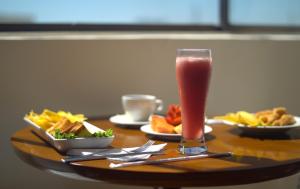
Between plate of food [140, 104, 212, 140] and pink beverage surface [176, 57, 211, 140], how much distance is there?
12 centimetres

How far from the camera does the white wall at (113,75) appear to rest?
1.74 metres

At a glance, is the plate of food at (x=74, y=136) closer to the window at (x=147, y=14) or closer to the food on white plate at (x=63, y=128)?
the food on white plate at (x=63, y=128)

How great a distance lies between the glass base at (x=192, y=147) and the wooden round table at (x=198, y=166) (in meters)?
0.03

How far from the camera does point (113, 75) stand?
1871 millimetres

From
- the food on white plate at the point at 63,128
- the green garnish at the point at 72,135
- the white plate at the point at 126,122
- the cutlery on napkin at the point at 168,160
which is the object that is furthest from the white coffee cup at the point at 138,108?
the cutlery on napkin at the point at 168,160

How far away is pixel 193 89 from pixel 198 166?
230 millimetres

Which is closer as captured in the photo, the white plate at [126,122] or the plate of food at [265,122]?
the plate of food at [265,122]

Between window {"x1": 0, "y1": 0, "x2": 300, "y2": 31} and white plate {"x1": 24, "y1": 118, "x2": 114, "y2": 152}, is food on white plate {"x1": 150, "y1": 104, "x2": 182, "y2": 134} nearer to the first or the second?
white plate {"x1": 24, "y1": 118, "x2": 114, "y2": 152}

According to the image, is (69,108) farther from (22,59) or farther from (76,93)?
(22,59)

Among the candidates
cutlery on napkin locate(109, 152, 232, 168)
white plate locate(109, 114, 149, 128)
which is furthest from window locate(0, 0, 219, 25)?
cutlery on napkin locate(109, 152, 232, 168)

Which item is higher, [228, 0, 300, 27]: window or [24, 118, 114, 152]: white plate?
[228, 0, 300, 27]: window

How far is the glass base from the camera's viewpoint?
3.37 feet

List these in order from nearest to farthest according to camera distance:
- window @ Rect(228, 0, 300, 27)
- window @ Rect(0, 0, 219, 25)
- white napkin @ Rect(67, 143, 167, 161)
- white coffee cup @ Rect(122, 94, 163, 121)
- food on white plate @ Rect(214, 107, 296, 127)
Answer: white napkin @ Rect(67, 143, 167, 161)
food on white plate @ Rect(214, 107, 296, 127)
white coffee cup @ Rect(122, 94, 163, 121)
window @ Rect(0, 0, 219, 25)
window @ Rect(228, 0, 300, 27)

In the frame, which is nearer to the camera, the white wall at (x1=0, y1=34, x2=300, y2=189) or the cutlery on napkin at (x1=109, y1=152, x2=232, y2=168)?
the cutlery on napkin at (x1=109, y1=152, x2=232, y2=168)
